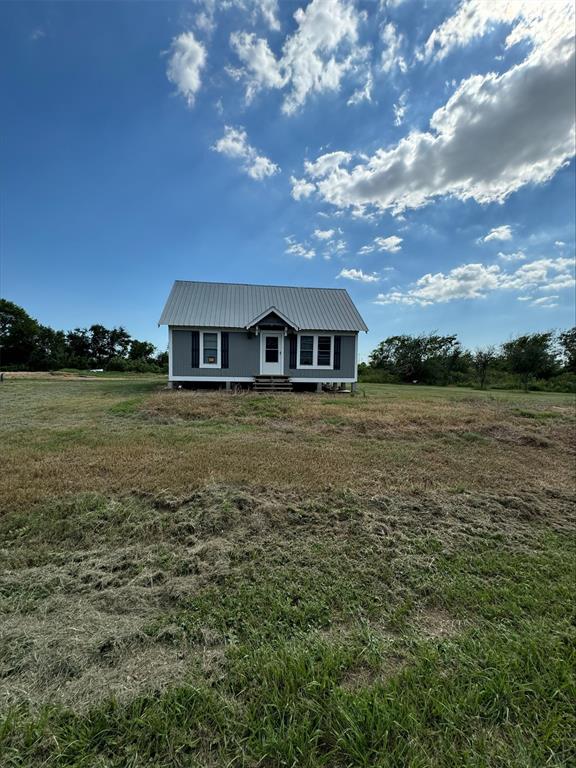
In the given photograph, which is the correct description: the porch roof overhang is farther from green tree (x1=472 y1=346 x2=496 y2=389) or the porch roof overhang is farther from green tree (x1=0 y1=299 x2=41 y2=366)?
green tree (x1=0 y1=299 x2=41 y2=366)

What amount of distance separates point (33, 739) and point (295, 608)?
1356 millimetres

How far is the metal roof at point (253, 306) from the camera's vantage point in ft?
49.3

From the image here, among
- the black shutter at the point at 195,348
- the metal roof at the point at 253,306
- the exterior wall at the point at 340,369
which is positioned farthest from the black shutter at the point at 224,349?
the exterior wall at the point at 340,369

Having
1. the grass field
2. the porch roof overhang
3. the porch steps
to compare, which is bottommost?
the grass field

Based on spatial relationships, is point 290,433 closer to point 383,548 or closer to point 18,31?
point 383,548

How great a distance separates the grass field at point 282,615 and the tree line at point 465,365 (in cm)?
2760

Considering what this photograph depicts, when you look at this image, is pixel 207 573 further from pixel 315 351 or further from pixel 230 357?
pixel 315 351

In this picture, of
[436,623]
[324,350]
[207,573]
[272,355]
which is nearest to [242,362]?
[272,355]

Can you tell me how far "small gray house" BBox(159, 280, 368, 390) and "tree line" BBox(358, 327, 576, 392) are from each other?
17.6 metres

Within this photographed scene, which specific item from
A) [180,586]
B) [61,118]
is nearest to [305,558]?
[180,586]

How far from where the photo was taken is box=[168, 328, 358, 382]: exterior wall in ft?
48.7

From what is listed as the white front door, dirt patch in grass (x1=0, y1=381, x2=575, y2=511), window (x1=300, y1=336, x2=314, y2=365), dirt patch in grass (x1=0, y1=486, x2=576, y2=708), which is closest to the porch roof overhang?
the white front door

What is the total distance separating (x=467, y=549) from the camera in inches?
116

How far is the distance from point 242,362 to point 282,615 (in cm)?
1359
